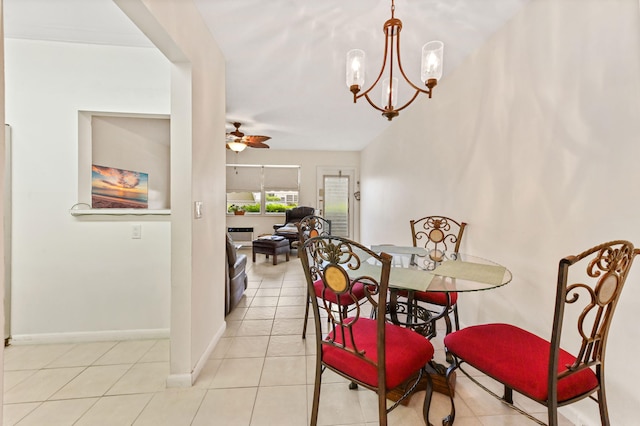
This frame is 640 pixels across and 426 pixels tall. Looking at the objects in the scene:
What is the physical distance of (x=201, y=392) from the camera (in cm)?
169

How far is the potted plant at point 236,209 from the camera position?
259 inches

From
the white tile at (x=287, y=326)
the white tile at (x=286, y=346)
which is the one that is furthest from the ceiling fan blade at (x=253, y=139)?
the white tile at (x=286, y=346)

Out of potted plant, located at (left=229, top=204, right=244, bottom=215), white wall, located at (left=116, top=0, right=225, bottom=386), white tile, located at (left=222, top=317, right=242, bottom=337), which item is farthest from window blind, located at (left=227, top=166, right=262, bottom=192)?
white wall, located at (left=116, top=0, right=225, bottom=386)

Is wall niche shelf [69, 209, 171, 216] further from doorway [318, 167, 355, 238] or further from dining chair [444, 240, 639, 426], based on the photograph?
doorway [318, 167, 355, 238]

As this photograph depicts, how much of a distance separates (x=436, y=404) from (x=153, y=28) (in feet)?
8.70

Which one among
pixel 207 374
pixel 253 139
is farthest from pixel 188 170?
pixel 253 139

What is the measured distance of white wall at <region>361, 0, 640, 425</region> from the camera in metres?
1.25

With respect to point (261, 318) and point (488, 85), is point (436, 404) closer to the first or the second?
point (261, 318)

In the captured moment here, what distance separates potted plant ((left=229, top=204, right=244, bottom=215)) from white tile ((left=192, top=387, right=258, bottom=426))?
517 centimetres

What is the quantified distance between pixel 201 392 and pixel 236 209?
17.3 feet

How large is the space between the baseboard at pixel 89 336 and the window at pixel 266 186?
4533 millimetres

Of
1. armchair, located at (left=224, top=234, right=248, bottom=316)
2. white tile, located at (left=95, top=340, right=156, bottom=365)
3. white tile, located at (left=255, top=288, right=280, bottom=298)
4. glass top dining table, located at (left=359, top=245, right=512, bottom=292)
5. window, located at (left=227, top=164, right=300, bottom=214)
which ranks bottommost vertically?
white tile, located at (left=95, top=340, right=156, bottom=365)

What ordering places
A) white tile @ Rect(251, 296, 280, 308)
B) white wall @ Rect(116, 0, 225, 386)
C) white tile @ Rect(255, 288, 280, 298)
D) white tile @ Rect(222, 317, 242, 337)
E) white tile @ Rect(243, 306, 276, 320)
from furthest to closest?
1. white tile @ Rect(255, 288, 280, 298)
2. white tile @ Rect(251, 296, 280, 308)
3. white tile @ Rect(243, 306, 276, 320)
4. white tile @ Rect(222, 317, 242, 337)
5. white wall @ Rect(116, 0, 225, 386)

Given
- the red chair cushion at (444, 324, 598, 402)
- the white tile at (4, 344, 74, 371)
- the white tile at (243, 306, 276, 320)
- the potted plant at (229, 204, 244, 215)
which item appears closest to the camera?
the red chair cushion at (444, 324, 598, 402)
